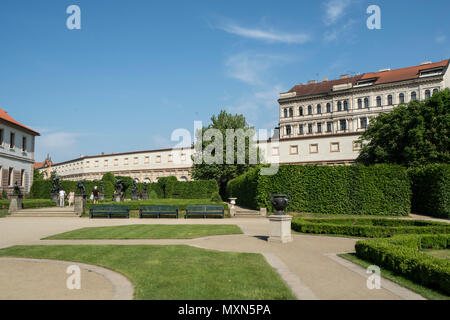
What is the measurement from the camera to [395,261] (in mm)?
→ 7039

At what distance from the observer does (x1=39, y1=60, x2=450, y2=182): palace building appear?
42219 mm

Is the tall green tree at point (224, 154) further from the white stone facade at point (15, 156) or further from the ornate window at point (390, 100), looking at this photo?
the ornate window at point (390, 100)

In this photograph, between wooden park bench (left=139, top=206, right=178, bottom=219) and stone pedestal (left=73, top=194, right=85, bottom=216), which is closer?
wooden park bench (left=139, top=206, right=178, bottom=219)

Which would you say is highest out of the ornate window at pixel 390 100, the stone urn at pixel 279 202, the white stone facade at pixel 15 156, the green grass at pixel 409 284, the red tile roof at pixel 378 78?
the red tile roof at pixel 378 78

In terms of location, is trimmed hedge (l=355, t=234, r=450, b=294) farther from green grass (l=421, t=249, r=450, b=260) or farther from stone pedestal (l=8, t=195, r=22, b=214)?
stone pedestal (l=8, t=195, r=22, b=214)

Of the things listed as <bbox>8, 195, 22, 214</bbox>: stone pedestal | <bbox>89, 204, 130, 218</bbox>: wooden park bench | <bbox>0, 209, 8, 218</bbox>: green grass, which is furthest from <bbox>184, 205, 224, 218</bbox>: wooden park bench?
<bbox>0, 209, 8, 218</bbox>: green grass

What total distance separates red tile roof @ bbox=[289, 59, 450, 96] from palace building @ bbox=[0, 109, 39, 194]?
50.5 meters

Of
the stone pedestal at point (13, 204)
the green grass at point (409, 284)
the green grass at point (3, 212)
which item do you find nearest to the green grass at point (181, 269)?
the green grass at point (409, 284)

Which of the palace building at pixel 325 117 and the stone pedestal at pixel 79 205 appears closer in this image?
the stone pedestal at pixel 79 205

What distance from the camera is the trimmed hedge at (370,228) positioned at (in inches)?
503

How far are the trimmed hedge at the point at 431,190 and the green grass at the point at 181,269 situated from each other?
18153 mm

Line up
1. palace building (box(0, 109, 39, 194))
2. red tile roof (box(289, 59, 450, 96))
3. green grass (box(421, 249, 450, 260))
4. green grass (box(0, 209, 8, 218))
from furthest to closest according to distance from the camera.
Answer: red tile roof (box(289, 59, 450, 96)) < palace building (box(0, 109, 39, 194)) < green grass (box(0, 209, 8, 218)) < green grass (box(421, 249, 450, 260))

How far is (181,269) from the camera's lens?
692 cm
